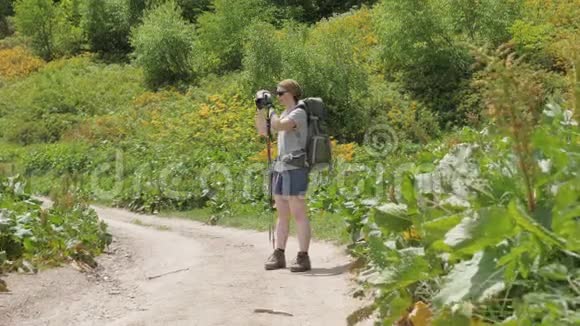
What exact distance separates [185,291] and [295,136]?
178cm

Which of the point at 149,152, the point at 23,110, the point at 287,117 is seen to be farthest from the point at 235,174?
the point at 23,110

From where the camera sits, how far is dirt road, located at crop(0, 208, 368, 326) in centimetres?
487

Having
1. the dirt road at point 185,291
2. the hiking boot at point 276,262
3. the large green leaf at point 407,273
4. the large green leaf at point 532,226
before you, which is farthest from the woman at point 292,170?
the large green leaf at point 532,226

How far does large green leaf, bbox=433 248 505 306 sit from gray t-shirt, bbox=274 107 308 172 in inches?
158

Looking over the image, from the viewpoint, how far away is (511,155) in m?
3.06

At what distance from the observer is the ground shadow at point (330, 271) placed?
20.8 feet

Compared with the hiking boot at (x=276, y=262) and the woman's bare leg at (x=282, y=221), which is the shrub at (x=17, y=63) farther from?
the hiking boot at (x=276, y=262)

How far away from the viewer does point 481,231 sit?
95.7 inches

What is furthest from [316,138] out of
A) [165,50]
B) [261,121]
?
[165,50]

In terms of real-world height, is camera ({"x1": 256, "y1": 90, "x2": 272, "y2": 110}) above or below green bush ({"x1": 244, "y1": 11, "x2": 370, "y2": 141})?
below

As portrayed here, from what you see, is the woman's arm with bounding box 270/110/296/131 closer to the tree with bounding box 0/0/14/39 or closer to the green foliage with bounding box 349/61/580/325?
the green foliage with bounding box 349/61/580/325

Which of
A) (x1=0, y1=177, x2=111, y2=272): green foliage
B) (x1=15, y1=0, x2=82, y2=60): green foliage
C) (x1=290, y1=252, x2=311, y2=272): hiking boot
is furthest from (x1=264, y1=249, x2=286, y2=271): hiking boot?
(x1=15, y1=0, x2=82, y2=60): green foliage

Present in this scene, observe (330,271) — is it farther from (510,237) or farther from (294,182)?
(510,237)

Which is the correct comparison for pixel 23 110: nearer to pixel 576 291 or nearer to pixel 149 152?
pixel 149 152
